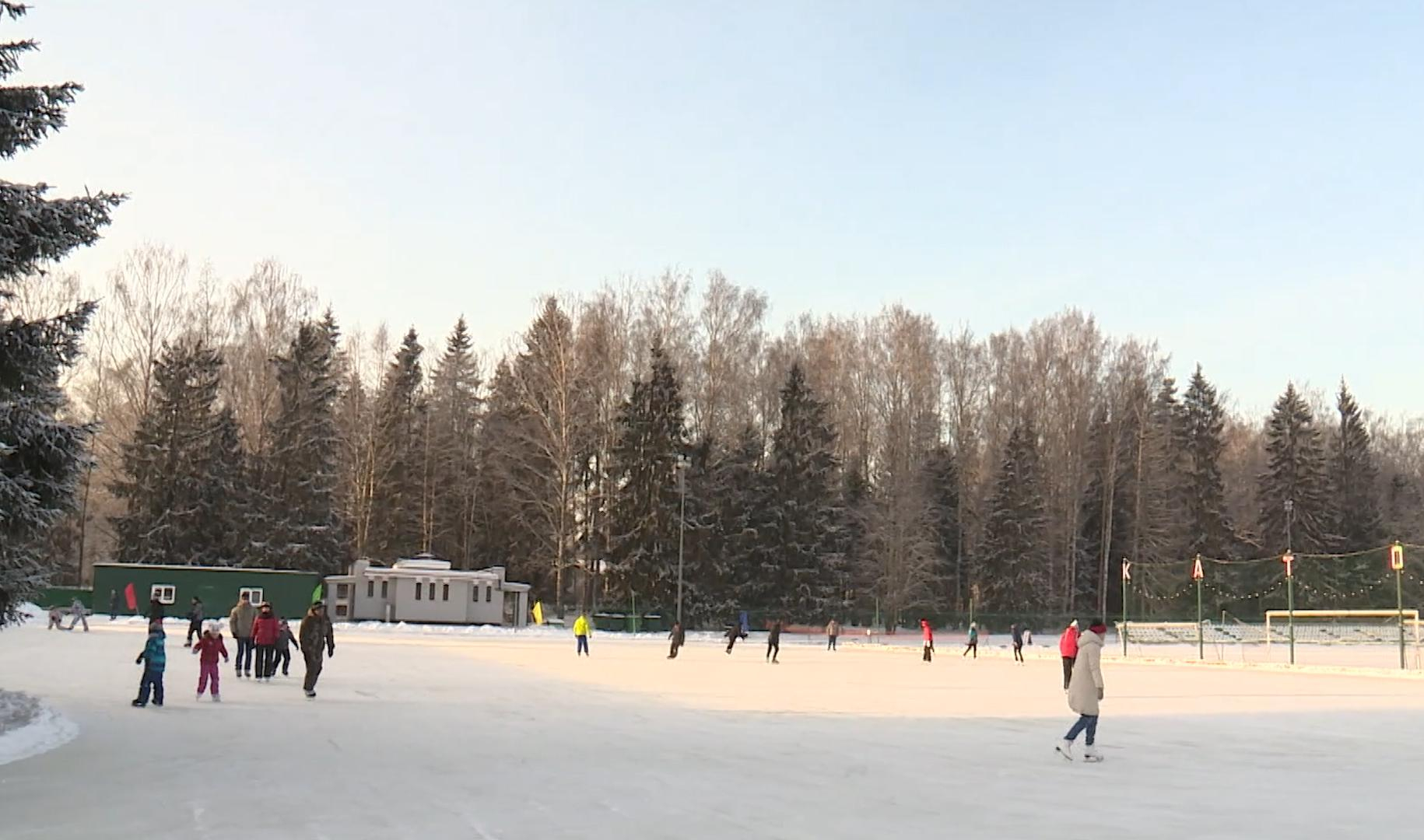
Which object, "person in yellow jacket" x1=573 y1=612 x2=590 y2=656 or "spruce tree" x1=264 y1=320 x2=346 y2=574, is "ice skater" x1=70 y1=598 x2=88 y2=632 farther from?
"spruce tree" x1=264 y1=320 x2=346 y2=574

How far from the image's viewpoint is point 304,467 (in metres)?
68.7

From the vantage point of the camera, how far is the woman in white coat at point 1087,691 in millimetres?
13227

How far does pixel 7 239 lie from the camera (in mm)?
10469

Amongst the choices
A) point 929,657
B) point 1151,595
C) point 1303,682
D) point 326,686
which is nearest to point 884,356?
point 1151,595

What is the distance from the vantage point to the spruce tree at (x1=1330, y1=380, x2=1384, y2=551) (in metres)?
82.8

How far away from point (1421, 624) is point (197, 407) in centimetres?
6096

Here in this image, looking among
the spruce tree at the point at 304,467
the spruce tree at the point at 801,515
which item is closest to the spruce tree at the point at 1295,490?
the spruce tree at the point at 801,515

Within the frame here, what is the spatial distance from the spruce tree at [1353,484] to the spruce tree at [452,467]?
59.5m

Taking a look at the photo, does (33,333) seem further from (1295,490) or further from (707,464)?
(1295,490)

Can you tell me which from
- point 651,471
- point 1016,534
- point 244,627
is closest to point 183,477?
point 651,471

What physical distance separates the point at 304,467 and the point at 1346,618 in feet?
175

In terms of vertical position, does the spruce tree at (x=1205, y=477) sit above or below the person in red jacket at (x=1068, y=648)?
above

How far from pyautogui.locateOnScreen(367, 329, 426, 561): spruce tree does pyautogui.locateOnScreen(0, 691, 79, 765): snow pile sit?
5712 centimetres

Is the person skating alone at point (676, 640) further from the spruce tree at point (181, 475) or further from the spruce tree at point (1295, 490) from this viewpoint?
the spruce tree at point (1295, 490)
